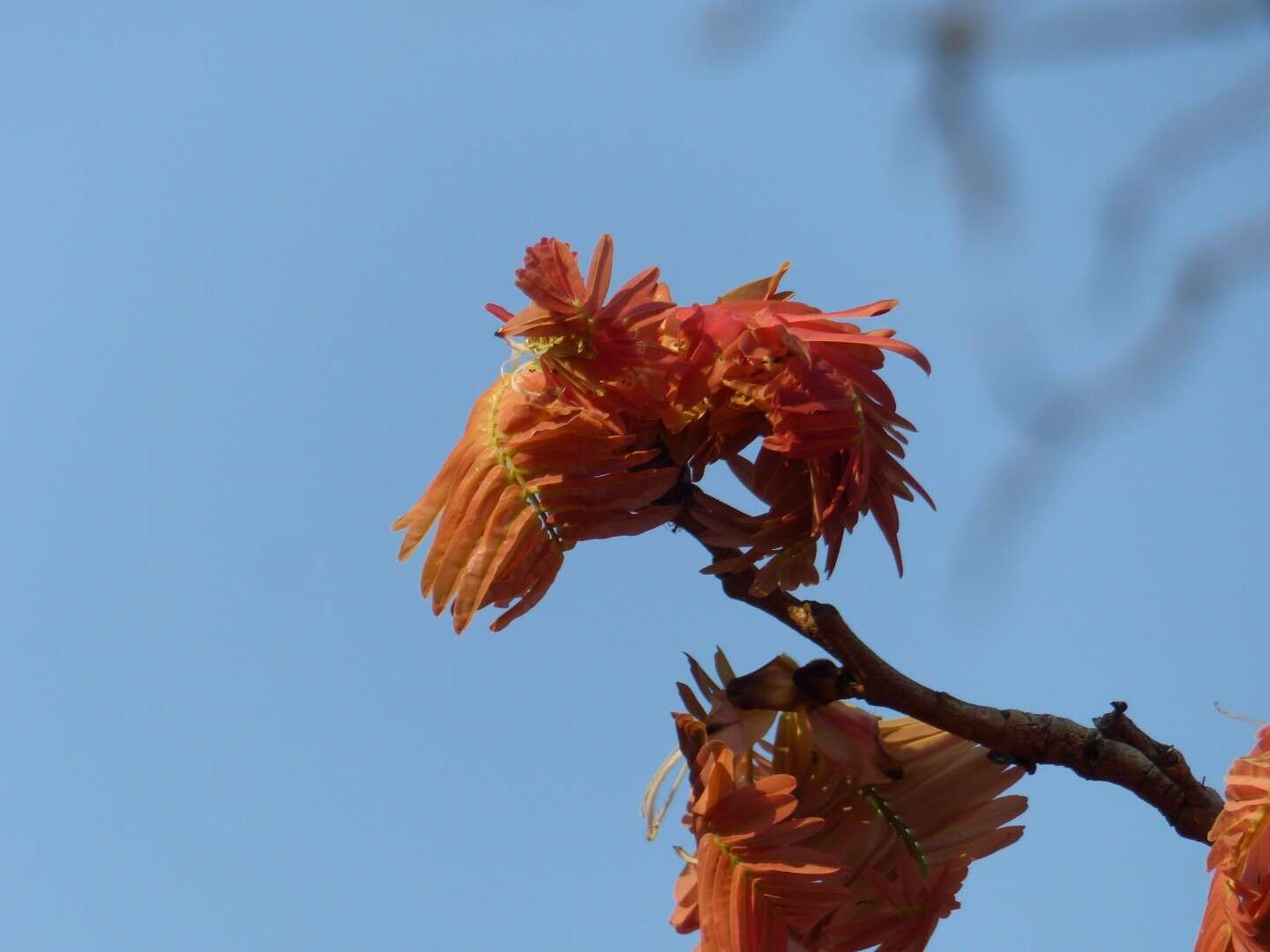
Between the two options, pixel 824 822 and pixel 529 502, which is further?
pixel 824 822

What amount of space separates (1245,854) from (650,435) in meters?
0.72

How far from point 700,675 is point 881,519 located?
0.26 m

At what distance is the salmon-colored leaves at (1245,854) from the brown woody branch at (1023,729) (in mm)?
74

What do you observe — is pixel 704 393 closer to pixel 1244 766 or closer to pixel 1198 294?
pixel 1244 766

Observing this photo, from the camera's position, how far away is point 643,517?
1.60 metres

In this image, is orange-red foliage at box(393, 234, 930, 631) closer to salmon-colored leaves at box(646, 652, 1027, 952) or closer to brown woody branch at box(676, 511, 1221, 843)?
brown woody branch at box(676, 511, 1221, 843)

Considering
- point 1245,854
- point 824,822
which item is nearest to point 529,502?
point 824,822

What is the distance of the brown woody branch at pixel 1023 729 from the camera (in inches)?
63.4

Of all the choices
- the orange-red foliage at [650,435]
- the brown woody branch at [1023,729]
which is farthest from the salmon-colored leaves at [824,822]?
the orange-red foliage at [650,435]

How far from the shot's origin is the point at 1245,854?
1562mm

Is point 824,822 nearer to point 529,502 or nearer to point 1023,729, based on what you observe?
point 1023,729

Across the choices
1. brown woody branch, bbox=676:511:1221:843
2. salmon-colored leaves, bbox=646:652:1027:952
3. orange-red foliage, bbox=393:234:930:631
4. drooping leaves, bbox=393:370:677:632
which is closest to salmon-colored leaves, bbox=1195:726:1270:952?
brown woody branch, bbox=676:511:1221:843

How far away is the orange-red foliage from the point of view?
5.06ft

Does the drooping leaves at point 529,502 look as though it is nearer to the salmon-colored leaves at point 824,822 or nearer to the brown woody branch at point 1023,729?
the brown woody branch at point 1023,729
